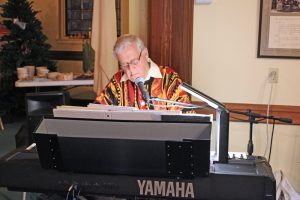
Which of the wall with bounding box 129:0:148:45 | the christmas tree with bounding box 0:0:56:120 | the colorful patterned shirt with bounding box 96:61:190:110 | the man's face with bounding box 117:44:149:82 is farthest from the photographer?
the christmas tree with bounding box 0:0:56:120

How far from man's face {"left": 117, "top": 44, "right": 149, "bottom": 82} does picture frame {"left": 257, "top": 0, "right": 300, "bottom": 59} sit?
0.79m

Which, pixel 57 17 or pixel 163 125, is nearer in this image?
pixel 163 125

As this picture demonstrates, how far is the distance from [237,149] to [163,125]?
1.49 m

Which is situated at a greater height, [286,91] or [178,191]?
[286,91]

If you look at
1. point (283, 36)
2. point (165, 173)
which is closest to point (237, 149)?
point (283, 36)

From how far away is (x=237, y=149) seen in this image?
2658 mm

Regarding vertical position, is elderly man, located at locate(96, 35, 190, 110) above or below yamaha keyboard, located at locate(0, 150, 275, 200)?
above

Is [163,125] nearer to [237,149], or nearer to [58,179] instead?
[58,179]

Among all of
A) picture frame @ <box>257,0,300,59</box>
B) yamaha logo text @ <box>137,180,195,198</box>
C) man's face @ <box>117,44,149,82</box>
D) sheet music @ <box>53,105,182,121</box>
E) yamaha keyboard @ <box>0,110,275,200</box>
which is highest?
picture frame @ <box>257,0,300,59</box>

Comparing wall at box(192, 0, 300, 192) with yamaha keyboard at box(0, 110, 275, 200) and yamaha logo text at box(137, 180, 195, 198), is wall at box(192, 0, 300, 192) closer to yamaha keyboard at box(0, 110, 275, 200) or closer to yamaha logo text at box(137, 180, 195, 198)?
A: yamaha keyboard at box(0, 110, 275, 200)

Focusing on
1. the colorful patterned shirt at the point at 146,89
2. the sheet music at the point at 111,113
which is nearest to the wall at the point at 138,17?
the colorful patterned shirt at the point at 146,89

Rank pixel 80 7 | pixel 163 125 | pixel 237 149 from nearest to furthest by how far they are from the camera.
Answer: pixel 163 125, pixel 237 149, pixel 80 7

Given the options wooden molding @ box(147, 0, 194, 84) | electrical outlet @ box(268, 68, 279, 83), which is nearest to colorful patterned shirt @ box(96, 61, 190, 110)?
wooden molding @ box(147, 0, 194, 84)

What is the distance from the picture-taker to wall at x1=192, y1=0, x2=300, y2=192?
2.50 m
